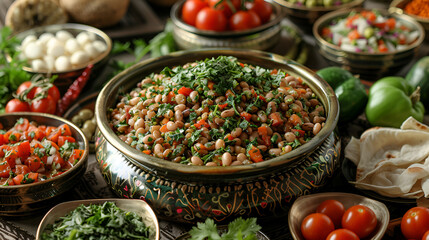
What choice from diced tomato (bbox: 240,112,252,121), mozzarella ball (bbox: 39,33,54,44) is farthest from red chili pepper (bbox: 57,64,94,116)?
diced tomato (bbox: 240,112,252,121)

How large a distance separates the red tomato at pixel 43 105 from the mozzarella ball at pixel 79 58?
1.68 ft

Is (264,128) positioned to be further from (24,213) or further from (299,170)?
(24,213)

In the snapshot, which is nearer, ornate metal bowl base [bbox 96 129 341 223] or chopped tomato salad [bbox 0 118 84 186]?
ornate metal bowl base [bbox 96 129 341 223]

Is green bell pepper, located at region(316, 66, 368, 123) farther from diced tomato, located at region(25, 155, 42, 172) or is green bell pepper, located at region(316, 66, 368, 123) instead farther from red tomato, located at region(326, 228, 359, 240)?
diced tomato, located at region(25, 155, 42, 172)

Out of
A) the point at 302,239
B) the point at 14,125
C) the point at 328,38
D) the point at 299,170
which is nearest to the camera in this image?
the point at 302,239

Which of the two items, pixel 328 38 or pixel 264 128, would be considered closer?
pixel 264 128

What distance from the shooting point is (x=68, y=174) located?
6.33ft

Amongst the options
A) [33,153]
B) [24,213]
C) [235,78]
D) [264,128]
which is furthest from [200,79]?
[24,213]

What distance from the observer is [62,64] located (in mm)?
3025

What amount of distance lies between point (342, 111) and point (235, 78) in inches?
31.6

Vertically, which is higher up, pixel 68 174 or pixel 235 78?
pixel 235 78

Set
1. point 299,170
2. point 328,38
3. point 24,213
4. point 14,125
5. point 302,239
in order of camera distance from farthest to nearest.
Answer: point 328,38 → point 14,125 → point 24,213 → point 299,170 → point 302,239

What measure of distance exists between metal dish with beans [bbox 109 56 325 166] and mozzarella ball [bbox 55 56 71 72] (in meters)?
1.08

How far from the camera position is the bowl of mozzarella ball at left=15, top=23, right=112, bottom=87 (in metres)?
3.01
